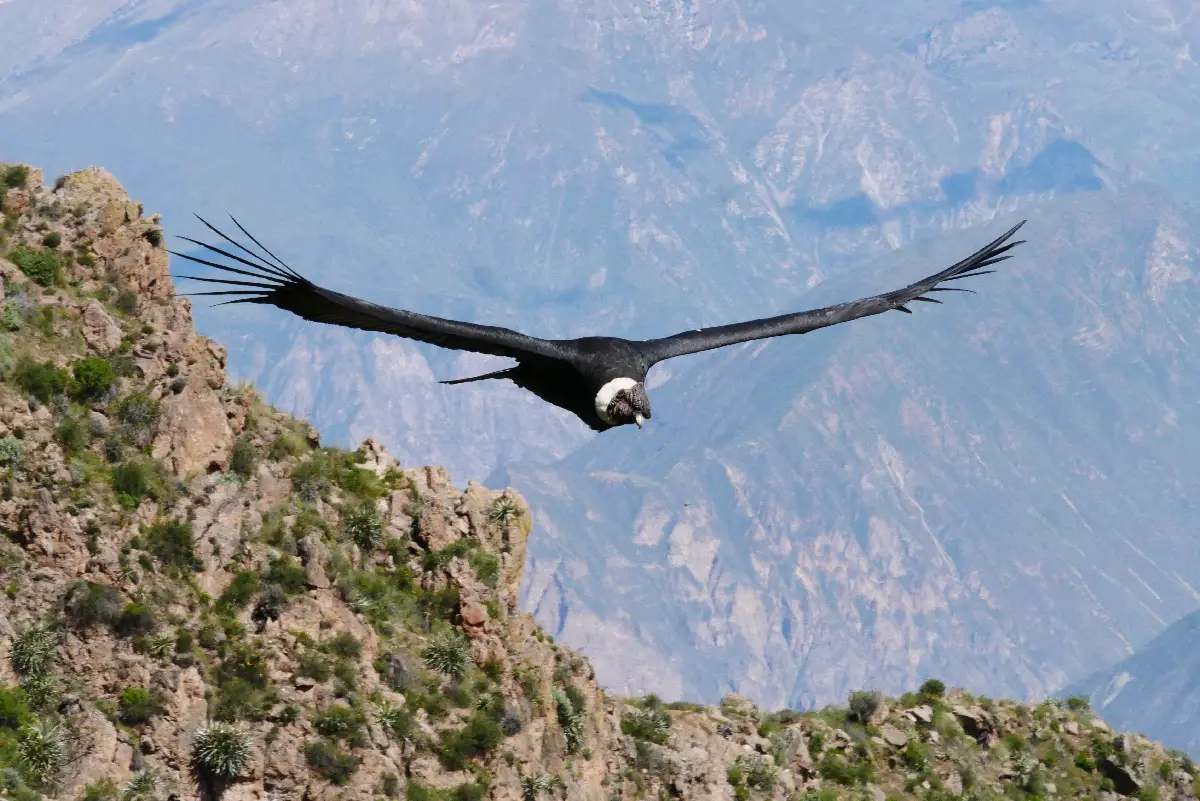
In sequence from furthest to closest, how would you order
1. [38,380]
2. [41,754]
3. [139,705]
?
1. [38,380]
2. [139,705]
3. [41,754]

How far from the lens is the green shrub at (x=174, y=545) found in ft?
128

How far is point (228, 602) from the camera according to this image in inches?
1540

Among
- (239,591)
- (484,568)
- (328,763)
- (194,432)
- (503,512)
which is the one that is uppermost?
(194,432)

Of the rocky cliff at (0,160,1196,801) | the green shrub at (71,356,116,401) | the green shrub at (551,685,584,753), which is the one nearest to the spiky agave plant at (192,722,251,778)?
the rocky cliff at (0,160,1196,801)

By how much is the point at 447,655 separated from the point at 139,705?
321 inches

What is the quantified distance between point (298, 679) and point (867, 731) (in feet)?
74.8

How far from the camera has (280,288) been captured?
25578 millimetres

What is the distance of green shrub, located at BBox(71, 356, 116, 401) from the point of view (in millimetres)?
41062

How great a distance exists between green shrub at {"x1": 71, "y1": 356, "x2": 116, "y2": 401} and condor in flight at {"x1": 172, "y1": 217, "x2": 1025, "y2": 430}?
13357 mm

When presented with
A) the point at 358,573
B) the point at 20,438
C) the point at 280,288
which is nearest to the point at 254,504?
the point at 358,573

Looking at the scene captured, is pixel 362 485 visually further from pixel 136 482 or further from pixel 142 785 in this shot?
pixel 142 785

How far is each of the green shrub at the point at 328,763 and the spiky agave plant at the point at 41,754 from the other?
16.7ft

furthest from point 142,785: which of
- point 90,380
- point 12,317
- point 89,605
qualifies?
point 12,317

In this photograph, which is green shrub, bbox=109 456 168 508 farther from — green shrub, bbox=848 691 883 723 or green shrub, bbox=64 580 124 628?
green shrub, bbox=848 691 883 723
